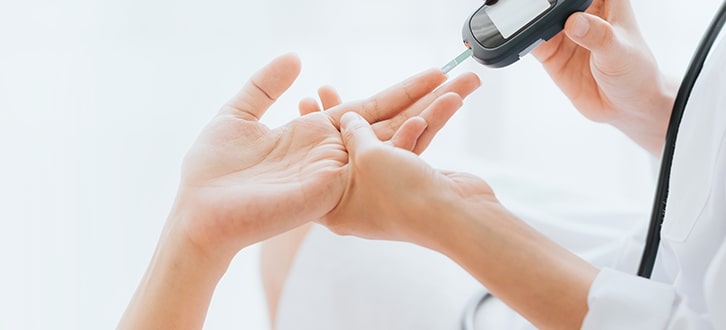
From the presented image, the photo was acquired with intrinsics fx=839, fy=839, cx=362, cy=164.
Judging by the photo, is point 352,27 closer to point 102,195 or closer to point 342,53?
point 342,53

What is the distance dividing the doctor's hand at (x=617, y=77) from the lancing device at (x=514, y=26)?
5 cm

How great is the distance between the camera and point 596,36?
2.83 ft

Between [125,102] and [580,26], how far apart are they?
3.35 feet

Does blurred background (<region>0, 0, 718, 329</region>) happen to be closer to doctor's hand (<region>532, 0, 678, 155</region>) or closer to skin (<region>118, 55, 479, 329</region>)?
doctor's hand (<region>532, 0, 678, 155</region>)

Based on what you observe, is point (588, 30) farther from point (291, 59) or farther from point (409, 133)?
point (291, 59)

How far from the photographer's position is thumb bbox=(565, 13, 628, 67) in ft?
2.77

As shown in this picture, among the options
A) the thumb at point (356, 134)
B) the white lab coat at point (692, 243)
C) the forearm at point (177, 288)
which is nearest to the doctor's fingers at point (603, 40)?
the white lab coat at point (692, 243)

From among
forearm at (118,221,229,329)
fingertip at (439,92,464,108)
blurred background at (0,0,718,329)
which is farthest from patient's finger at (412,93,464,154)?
blurred background at (0,0,718,329)

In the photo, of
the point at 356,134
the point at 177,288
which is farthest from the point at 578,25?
the point at 177,288

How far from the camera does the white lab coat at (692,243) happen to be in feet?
2.28

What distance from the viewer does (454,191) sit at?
78 centimetres

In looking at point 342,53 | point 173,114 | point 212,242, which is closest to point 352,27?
point 342,53

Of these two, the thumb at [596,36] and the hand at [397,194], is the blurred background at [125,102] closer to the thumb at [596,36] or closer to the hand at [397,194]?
the thumb at [596,36]

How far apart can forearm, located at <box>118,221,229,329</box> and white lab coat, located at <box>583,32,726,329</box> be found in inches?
14.4
